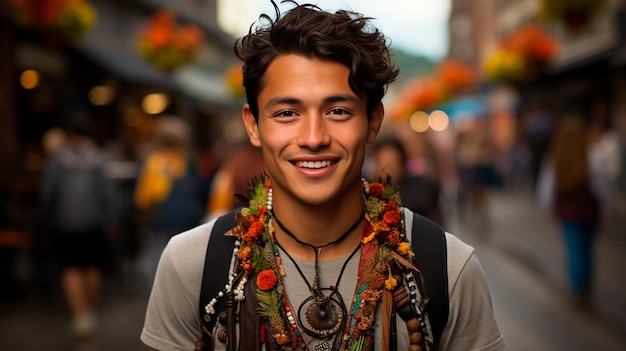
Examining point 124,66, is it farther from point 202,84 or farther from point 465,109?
point 465,109

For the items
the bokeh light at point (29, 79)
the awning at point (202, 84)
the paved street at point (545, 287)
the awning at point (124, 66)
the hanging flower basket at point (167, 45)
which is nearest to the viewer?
the paved street at point (545, 287)

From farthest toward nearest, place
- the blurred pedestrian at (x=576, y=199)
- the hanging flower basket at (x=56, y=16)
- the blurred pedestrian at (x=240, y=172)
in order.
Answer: the hanging flower basket at (x=56, y=16) → the blurred pedestrian at (x=576, y=199) → the blurred pedestrian at (x=240, y=172)

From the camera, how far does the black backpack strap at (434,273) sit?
7.26 ft

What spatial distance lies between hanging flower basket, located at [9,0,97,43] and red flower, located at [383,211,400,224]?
10.5 metres

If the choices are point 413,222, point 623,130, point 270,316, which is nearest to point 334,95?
point 413,222

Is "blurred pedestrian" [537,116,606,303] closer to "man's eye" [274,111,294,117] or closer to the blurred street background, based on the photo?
the blurred street background

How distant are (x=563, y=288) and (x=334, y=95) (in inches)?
332

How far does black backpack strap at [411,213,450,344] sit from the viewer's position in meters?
A: 2.21

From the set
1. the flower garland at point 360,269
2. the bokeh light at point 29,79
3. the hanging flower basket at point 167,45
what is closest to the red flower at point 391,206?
the flower garland at point 360,269

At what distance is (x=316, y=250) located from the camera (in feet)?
7.63

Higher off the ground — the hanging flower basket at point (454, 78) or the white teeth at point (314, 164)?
the hanging flower basket at point (454, 78)

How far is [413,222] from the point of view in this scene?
2410 mm

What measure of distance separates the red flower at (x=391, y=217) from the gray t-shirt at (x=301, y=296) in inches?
5.7

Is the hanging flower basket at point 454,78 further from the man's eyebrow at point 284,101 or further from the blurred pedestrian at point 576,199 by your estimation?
the man's eyebrow at point 284,101
